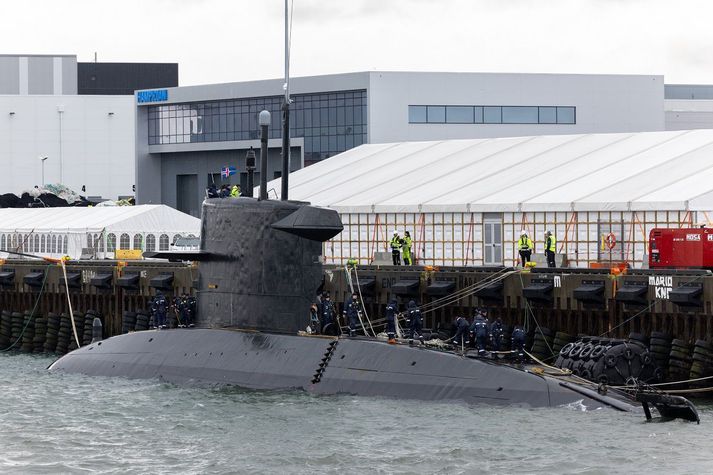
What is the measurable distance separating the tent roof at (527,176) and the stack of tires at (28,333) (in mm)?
12627

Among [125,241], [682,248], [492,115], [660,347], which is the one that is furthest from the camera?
[492,115]

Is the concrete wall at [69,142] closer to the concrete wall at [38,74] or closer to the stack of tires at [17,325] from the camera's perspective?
the concrete wall at [38,74]

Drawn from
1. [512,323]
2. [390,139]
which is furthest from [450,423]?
A: [390,139]

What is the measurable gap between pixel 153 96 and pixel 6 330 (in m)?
39.4

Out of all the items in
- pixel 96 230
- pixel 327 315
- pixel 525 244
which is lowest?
pixel 327 315

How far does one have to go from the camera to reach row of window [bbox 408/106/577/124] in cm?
7344

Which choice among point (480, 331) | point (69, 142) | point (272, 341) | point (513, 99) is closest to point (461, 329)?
point (480, 331)

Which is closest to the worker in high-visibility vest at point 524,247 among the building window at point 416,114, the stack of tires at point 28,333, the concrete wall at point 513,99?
the stack of tires at point 28,333

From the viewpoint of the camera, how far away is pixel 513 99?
74.2 meters

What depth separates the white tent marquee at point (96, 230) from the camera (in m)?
59.4

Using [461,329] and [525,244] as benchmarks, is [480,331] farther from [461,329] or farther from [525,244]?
[525,244]

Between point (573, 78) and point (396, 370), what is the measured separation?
51959 mm

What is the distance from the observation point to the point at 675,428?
2242 cm

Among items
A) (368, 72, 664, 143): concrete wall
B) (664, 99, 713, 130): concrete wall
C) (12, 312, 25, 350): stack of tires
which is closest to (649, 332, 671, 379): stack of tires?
(12, 312, 25, 350): stack of tires
